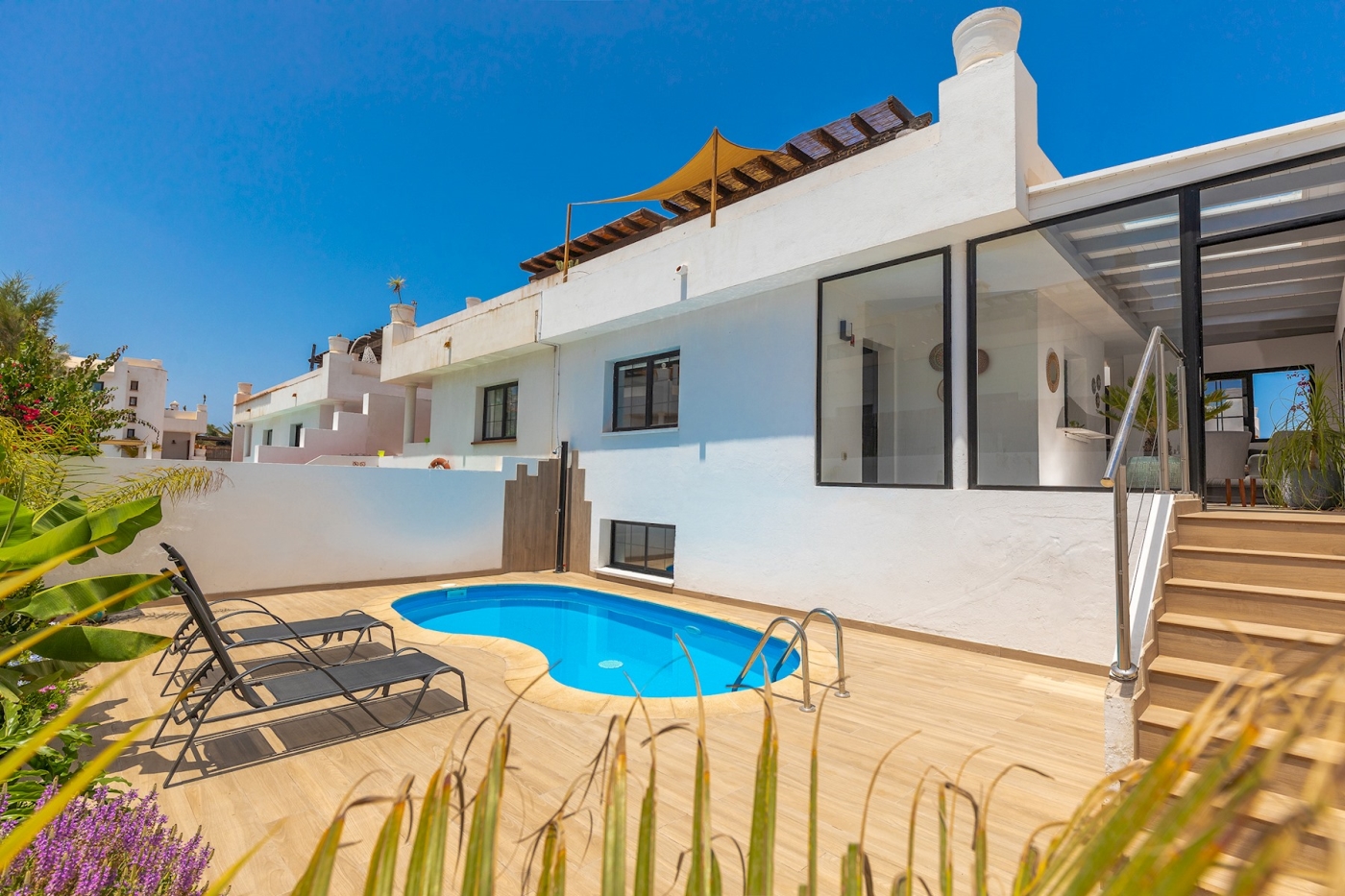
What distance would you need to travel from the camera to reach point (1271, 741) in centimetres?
259

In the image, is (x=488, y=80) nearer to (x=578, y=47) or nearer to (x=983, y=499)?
(x=578, y=47)

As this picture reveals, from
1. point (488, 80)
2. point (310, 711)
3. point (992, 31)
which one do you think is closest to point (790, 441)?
point (992, 31)

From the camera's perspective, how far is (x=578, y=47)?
48.2ft

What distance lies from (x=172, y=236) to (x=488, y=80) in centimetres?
2209

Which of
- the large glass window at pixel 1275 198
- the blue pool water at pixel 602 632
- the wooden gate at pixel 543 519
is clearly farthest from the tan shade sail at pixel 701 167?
the blue pool water at pixel 602 632

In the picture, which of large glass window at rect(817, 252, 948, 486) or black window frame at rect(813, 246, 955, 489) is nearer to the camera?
black window frame at rect(813, 246, 955, 489)

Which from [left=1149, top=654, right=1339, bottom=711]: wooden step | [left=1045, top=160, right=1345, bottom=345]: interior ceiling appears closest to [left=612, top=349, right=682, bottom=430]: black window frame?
[left=1045, top=160, right=1345, bottom=345]: interior ceiling

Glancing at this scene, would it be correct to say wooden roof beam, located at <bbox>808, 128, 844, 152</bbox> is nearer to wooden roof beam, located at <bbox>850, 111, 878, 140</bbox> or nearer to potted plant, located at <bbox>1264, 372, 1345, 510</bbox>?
wooden roof beam, located at <bbox>850, 111, 878, 140</bbox>

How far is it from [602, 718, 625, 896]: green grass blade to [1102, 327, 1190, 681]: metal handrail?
3286mm

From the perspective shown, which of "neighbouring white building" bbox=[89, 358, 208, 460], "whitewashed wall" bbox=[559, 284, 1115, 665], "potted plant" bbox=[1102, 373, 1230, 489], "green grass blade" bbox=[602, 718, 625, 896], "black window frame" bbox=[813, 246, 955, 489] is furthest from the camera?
"neighbouring white building" bbox=[89, 358, 208, 460]

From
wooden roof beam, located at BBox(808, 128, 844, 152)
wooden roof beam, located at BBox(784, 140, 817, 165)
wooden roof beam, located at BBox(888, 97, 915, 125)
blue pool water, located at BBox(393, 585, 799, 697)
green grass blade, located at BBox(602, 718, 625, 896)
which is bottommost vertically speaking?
blue pool water, located at BBox(393, 585, 799, 697)

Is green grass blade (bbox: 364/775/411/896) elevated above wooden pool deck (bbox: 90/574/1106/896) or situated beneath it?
elevated above

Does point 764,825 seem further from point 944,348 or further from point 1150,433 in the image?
point 944,348

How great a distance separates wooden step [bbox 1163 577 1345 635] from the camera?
3.59 m
